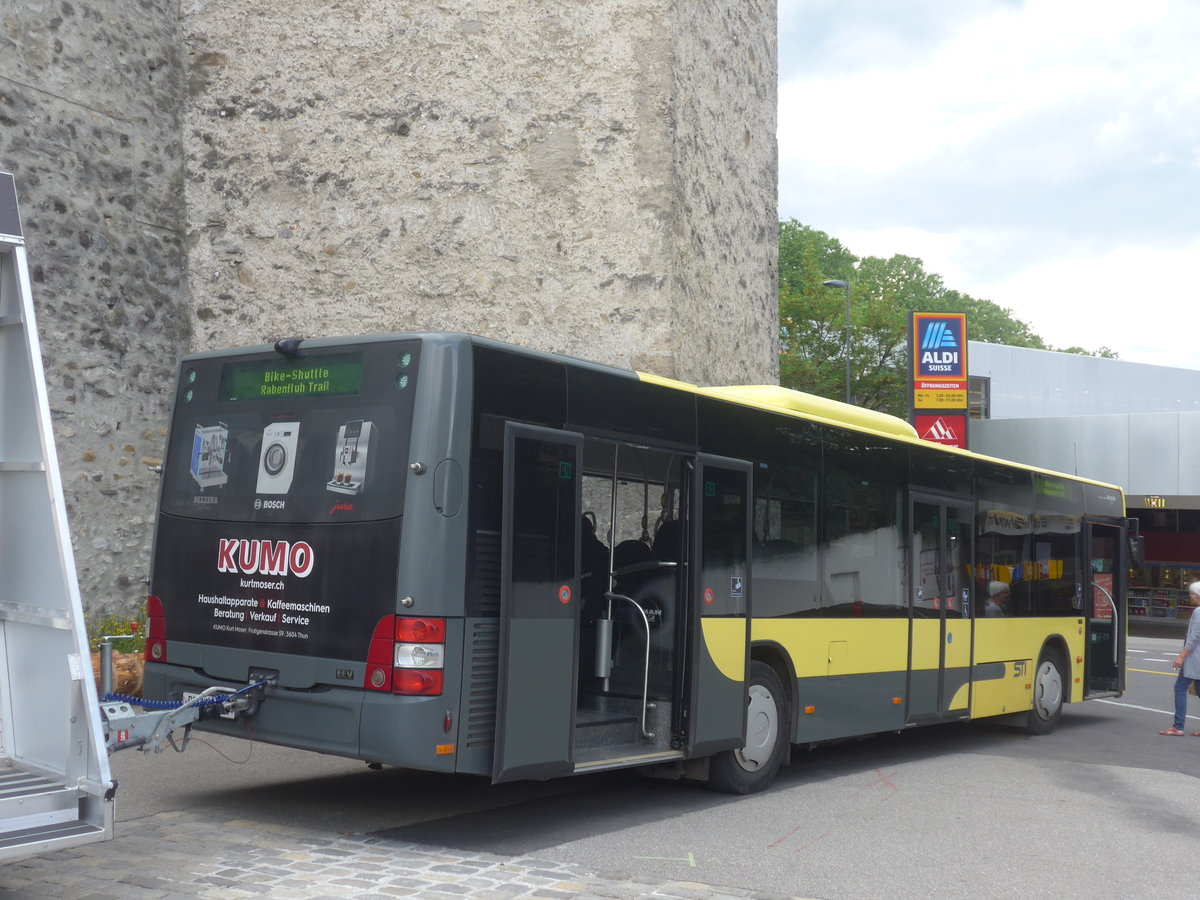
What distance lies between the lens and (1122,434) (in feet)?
115

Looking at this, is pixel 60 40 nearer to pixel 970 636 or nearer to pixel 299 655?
pixel 299 655

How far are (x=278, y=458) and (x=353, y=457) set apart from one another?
614 millimetres

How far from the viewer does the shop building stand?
34.5 m

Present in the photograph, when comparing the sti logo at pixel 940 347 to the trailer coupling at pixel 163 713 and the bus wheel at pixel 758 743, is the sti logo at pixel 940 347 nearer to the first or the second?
the bus wheel at pixel 758 743

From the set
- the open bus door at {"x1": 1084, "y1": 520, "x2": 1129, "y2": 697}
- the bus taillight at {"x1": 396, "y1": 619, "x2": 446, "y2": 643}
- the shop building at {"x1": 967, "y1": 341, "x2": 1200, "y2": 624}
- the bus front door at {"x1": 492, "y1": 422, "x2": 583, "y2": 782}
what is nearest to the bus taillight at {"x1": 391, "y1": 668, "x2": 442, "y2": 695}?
the bus taillight at {"x1": 396, "y1": 619, "x2": 446, "y2": 643}

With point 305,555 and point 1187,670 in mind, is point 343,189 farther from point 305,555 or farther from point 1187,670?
point 1187,670

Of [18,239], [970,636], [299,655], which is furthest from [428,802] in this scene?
[970,636]

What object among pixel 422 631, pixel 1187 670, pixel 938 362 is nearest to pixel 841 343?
pixel 938 362

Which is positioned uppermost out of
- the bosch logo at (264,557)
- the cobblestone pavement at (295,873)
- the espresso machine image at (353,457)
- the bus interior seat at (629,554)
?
the espresso machine image at (353,457)

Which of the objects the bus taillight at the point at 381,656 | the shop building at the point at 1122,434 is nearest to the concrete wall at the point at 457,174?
the bus taillight at the point at 381,656

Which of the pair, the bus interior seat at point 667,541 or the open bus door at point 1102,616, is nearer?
the bus interior seat at point 667,541

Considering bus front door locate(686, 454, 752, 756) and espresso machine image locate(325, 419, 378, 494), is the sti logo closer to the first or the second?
bus front door locate(686, 454, 752, 756)

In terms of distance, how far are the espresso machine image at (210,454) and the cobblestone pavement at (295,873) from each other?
2046mm

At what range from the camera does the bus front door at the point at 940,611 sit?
11.1 m
